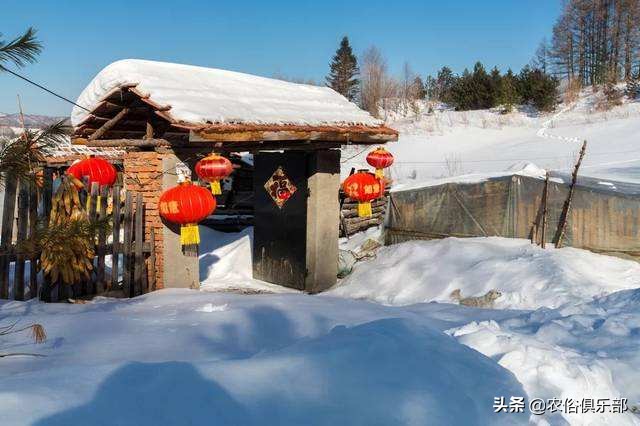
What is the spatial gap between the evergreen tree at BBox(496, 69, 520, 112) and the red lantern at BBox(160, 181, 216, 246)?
2981 centimetres

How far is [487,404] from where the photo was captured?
2.50 meters

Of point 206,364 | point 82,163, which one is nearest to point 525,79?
point 82,163

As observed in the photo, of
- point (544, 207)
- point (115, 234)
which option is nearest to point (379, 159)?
point (544, 207)

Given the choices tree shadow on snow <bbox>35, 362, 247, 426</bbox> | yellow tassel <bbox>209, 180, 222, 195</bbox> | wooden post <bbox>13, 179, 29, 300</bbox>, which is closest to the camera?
tree shadow on snow <bbox>35, 362, 247, 426</bbox>

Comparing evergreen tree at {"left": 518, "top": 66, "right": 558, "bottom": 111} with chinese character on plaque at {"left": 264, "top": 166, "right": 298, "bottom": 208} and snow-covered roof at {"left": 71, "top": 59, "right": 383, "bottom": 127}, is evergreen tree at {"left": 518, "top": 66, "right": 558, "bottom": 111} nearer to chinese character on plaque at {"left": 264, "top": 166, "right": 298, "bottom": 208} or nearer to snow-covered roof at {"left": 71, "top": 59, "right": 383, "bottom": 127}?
snow-covered roof at {"left": 71, "top": 59, "right": 383, "bottom": 127}

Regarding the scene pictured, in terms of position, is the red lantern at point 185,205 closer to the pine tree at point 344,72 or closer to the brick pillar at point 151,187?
the brick pillar at point 151,187

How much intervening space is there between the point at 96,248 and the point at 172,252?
1.24m

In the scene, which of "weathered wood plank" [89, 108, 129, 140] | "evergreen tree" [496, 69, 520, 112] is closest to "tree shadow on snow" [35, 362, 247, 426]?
"weathered wood plank" [89, 108, 129, 140]

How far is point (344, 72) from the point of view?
45.9 metres

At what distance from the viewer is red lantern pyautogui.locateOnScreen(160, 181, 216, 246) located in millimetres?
6789

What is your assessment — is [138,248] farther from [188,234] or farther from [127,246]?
[188,234]

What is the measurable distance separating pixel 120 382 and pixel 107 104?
19.1ft

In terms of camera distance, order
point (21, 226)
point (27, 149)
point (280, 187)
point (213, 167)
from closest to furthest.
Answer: point (27, 149), point (21, 226), point (213, 167), point (280, 187)

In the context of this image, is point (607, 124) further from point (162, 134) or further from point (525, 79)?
point (162, 134)
